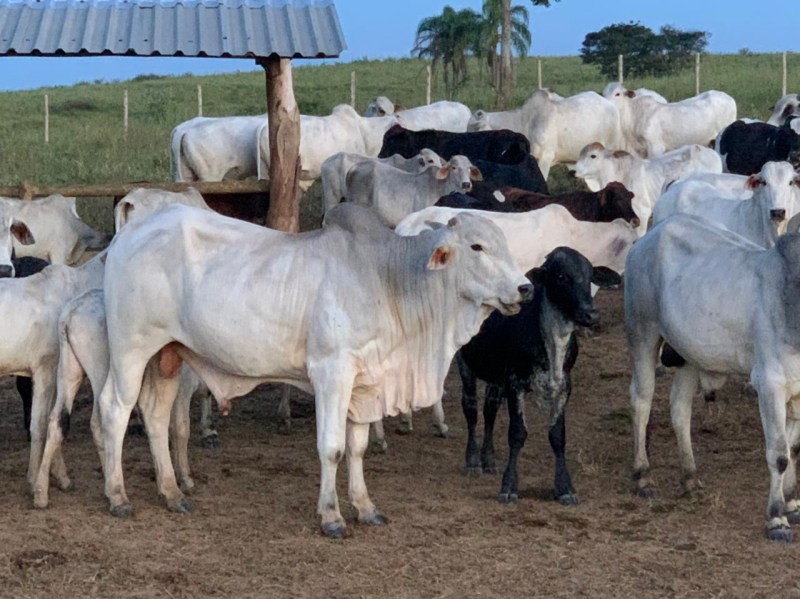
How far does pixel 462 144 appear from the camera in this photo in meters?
17.9

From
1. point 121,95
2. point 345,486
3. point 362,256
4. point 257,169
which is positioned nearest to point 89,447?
point 345,486

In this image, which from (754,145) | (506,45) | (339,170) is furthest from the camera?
(506,45)

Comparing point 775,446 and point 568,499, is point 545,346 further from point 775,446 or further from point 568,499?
point 775,446

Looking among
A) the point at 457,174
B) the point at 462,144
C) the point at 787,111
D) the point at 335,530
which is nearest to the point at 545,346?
the point at 335,530

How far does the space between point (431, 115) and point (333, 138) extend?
342cm

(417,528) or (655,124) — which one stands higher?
(655,124)

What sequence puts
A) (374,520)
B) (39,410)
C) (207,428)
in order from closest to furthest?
(374,520) < (39,410) < (207,428)

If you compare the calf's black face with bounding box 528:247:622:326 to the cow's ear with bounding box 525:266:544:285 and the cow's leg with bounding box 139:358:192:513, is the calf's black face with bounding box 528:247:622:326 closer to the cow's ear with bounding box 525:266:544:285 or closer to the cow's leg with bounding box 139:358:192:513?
the cow's ear with bounding box 525:266:544:285

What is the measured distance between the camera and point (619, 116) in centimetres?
2109

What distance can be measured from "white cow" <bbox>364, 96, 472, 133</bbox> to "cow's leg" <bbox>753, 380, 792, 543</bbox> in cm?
1483

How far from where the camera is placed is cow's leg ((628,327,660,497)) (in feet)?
27.5

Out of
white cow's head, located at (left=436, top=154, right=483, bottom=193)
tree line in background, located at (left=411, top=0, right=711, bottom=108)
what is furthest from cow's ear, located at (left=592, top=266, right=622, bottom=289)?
tree line in background, located at (left=411, top=0, right=711, bottom=108)

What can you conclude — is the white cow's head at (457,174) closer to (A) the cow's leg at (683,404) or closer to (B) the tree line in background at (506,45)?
(A) the cow's leg at (683,404)

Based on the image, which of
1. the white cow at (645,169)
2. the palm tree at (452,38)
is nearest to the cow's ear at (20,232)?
the white cow at (645,169)
